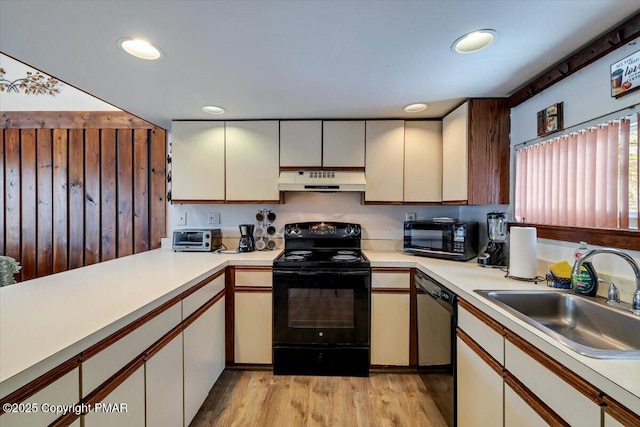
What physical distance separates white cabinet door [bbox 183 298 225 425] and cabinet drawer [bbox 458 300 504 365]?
1519mm

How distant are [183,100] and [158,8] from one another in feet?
3.45

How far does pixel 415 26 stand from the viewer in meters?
1.21

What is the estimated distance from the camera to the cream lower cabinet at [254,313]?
2199 millimetres

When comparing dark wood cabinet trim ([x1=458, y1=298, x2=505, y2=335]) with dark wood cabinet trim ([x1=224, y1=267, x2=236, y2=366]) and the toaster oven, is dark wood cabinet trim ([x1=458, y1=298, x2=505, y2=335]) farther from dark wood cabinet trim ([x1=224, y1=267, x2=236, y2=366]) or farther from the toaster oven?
the toaster oven

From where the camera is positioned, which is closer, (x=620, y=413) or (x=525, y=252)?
(x=620, y=413)

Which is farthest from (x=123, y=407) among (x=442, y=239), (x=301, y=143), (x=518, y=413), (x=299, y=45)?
(x=442, y=239)

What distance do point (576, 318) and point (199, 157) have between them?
2774 mm

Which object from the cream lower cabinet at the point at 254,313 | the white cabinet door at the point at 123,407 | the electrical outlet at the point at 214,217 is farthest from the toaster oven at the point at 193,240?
the white cabinet door at the point at 123,407

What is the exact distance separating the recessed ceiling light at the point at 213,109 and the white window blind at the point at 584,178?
7.50 ft

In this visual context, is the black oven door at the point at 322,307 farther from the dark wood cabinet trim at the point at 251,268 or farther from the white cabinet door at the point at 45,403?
the white cabinet door at the point at 45,403

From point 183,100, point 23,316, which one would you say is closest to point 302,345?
point 23,316

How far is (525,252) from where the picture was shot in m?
1.57

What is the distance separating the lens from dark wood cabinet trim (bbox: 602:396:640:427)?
2.12ft

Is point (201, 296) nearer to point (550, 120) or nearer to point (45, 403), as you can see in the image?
point (45, 403)
